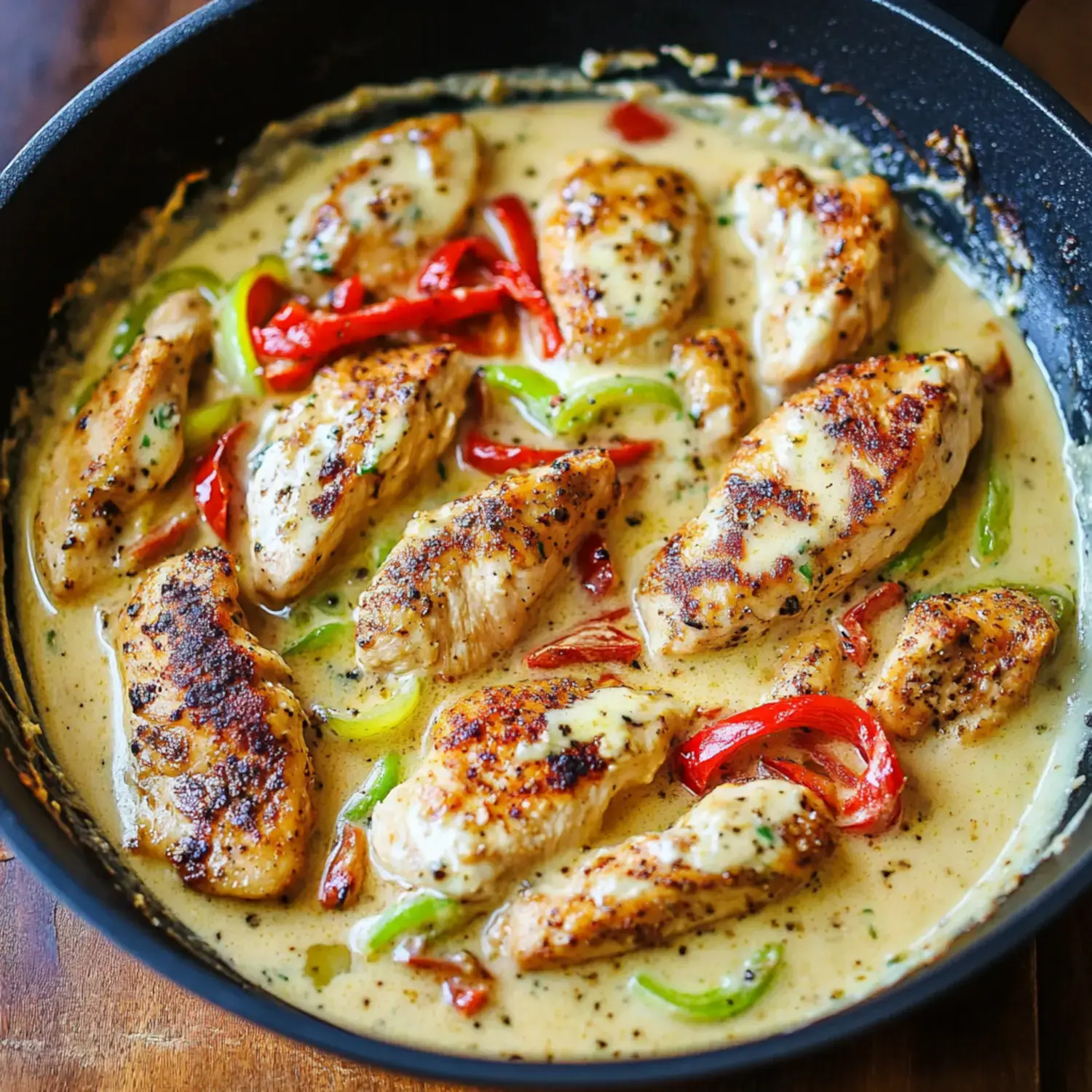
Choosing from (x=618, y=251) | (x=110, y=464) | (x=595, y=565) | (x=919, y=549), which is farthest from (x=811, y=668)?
(x=110, y=464)

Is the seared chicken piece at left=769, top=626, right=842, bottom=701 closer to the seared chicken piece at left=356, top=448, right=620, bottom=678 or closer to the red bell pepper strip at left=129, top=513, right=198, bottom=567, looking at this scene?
the seared chicken piece at left=356, top=448, right=620, bottom=678

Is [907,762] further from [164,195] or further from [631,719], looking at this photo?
[164,195]

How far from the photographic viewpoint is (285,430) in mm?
3039

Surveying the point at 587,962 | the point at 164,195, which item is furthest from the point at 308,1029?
the point at 164,195

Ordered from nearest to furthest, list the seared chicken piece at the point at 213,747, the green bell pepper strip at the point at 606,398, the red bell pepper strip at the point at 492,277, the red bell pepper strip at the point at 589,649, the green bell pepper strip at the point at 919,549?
1. the seared chicken piece at the point at 213,747
2. the red bell pepper strip at the point at 589,649
3. the green bell pepper strip at the point at 919,549
4. the green bell pepper strip at the point at 606,398
5. the red bell pepper strip at the point at 492,277

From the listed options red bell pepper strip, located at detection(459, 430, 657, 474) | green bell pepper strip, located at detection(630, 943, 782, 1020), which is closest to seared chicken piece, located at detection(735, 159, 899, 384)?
red bell pepper strip, located at detection(459, 430, 657, 474)

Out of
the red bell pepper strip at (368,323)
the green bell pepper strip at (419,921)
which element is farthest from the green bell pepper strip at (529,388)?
the green bell pepper strip at (419,921)

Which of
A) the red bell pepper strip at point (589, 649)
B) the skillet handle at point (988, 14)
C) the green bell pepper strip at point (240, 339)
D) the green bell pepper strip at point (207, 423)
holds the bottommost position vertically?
the green bell pepper strip at point (207, 423)

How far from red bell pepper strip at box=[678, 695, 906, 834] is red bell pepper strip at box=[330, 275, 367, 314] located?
1.45 meters

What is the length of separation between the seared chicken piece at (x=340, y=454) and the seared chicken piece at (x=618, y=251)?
363mm

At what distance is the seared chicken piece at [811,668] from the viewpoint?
279 centimetres

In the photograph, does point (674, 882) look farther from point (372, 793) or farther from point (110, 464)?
point (110, 464)

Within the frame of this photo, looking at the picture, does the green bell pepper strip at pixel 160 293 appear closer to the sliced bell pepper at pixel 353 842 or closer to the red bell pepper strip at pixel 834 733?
the sliced bell pepper at pixel 353 842

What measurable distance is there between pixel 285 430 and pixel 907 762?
5.41 feet
